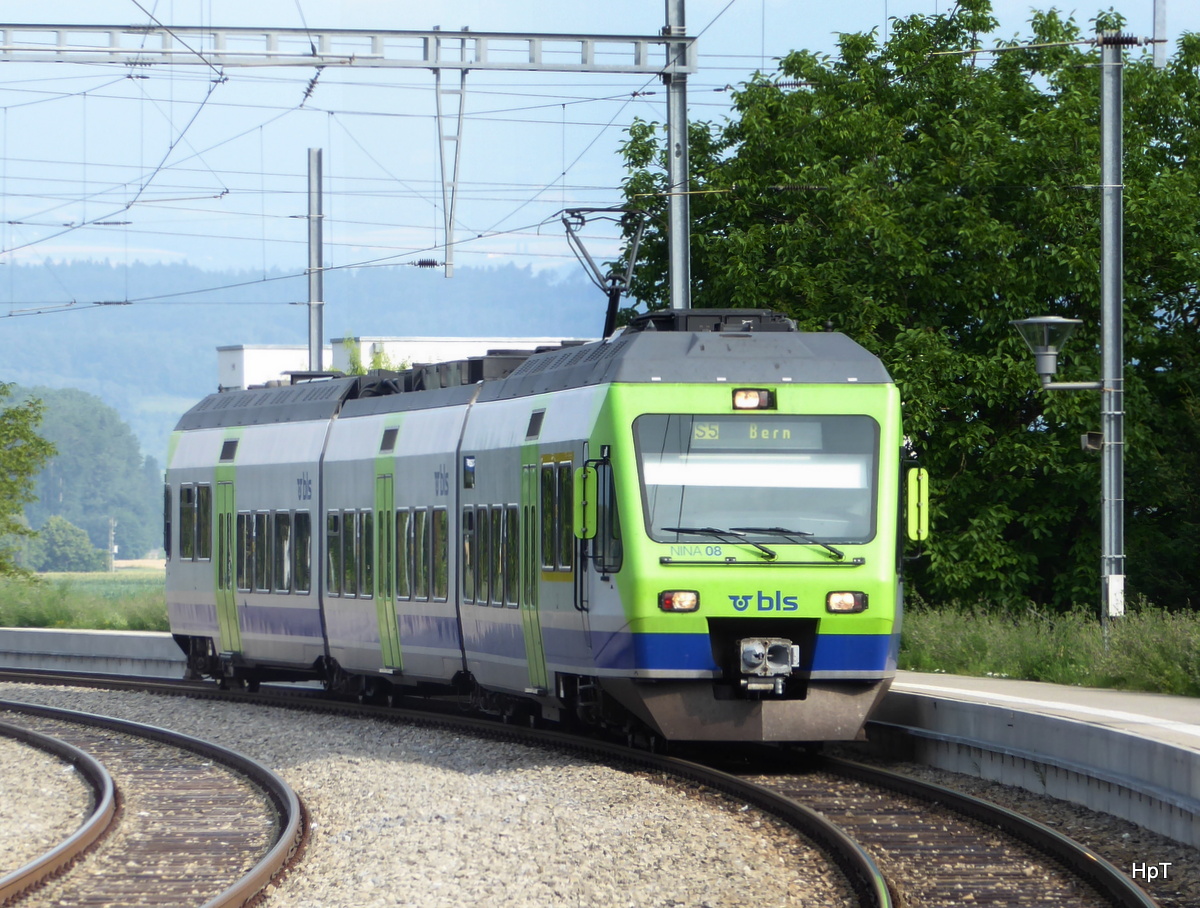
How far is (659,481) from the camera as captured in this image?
15.4 m

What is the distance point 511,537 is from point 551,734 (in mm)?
1865

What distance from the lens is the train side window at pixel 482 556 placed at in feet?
61.4

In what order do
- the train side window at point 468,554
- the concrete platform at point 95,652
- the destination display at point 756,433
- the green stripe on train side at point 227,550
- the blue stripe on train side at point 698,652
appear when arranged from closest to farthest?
the blue stripe on train side at point 698,652
the destination display at point 756,433
the train side window at point 468,554
the green stripe on train side at point 227,550
the concrete platform at point 95,652

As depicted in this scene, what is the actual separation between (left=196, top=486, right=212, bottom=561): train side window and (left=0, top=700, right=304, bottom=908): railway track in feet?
17.6

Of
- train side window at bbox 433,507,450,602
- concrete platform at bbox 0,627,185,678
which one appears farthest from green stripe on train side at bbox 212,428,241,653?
concrete platform at bbox 0,627,185,678

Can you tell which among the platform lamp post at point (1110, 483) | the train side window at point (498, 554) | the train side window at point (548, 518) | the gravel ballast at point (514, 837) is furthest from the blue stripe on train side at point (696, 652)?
the platform lamp post at point (1110, 483)

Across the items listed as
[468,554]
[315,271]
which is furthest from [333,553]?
[315,271]

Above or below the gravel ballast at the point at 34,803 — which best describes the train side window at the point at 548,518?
above

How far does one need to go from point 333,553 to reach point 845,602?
8685 mm

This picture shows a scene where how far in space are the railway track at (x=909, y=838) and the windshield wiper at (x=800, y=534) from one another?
1.67 metres

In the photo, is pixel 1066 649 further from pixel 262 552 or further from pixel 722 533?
pixel 262 552

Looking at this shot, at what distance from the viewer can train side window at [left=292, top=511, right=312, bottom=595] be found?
75.8 ft

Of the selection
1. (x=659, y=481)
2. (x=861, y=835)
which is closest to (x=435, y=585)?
(x=659, y=481)

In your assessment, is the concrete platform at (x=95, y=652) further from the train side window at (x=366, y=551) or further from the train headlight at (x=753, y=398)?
the train headlight at (x=753, y=398)
